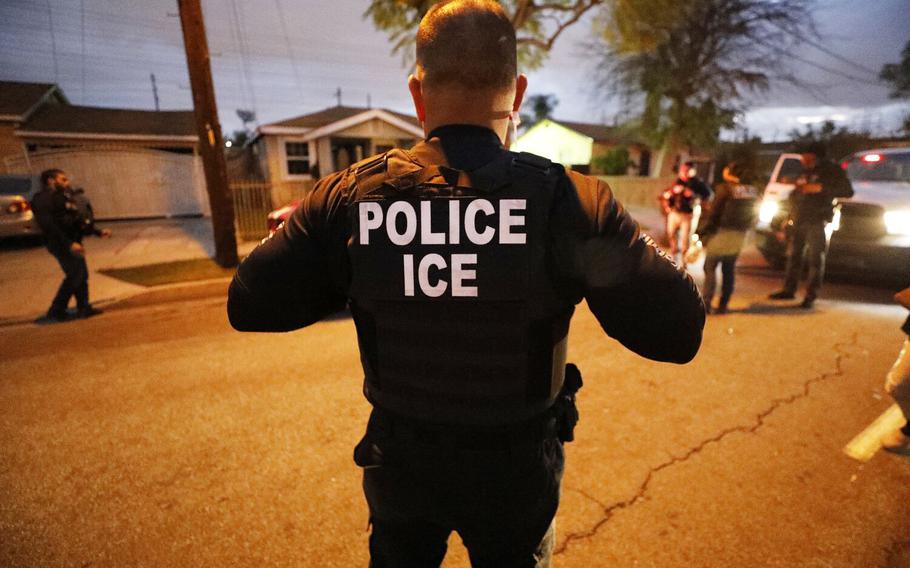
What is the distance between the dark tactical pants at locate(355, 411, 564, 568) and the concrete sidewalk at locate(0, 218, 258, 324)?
685 centimetres

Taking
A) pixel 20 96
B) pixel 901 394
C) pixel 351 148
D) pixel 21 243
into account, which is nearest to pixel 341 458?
pixel 901 394

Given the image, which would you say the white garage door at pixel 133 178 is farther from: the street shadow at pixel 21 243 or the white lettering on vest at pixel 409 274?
the white lettering on vest at pixel 409 274

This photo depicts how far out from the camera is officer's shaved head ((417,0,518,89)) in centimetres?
112

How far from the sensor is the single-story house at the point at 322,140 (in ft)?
60.0

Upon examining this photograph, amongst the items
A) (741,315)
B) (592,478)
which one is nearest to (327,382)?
(592,478)

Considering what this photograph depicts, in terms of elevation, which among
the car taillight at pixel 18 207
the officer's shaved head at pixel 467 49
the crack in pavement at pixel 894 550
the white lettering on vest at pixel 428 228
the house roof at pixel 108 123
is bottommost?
the crack in pavement at pixel 894 550

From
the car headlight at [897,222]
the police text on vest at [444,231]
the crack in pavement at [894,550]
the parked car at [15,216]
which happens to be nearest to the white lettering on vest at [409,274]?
the police text on vest at [444,231]

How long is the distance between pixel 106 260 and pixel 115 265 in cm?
65

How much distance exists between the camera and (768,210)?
799 cm

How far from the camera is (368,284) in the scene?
3.70ft

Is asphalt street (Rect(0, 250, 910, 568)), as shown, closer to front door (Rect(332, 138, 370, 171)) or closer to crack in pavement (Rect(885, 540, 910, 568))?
crack in pavement (Rect(885, 540, 910, 568))

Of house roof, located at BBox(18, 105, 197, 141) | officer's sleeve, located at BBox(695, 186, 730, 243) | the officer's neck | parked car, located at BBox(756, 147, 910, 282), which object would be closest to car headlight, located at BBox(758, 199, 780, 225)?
parked car, located at BBox(756, 147, 910, 282)

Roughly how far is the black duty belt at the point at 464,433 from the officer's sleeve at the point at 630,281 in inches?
13.2

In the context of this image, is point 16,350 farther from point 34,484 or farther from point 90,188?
point 90,188
